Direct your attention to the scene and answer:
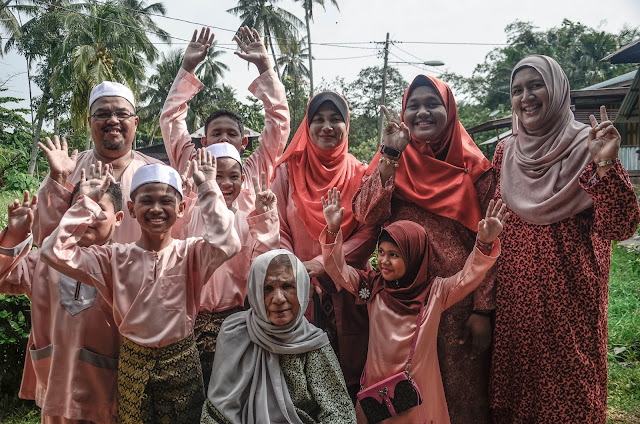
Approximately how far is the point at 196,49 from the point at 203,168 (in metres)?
1.40

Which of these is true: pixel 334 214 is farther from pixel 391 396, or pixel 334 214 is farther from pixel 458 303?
pixel 391 396

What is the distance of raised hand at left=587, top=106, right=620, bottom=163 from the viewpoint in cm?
241

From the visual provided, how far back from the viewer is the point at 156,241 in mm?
2613

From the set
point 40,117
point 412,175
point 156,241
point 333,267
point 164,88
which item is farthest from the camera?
point 164,88

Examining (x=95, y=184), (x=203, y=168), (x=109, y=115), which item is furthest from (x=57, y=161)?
(x=203, y=168)

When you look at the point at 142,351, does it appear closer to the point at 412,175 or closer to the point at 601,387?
the point at 412,175

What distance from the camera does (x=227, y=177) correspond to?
3277 mm

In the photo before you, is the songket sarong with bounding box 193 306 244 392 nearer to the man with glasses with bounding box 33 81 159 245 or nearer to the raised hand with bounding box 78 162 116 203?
the man with glasses with bounding box 33 81 159 245

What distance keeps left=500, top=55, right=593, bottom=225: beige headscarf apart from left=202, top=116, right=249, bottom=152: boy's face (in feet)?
6.50

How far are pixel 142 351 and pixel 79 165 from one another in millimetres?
1374

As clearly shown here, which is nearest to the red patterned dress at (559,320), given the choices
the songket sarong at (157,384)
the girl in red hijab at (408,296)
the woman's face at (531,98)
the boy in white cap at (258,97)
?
the girl in red hijab at (408,296)

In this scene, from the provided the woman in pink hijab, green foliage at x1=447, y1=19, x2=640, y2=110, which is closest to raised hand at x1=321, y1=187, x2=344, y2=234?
the woman in pink hijab

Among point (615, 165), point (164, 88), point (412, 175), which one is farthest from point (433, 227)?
point (164, 88)

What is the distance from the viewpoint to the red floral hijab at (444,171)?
115 inches
